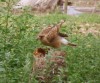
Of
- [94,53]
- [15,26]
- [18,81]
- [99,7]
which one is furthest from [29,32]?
[99,7]

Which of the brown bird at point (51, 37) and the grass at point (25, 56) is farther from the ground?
the brown bird at point (51, 37)

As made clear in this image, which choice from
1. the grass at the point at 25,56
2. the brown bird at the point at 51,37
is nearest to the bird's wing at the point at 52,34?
the brown bird at the point at 51,37

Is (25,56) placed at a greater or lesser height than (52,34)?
lesser

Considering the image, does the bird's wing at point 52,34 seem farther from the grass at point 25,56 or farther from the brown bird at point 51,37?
the grass at point 25,56

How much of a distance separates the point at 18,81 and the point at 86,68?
1.02 meters

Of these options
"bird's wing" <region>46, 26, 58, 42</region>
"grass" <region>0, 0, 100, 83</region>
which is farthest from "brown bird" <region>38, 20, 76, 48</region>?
"grass" <region>0, 0, 100, 83</region>

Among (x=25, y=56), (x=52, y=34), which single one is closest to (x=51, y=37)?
(x=52, y=34)

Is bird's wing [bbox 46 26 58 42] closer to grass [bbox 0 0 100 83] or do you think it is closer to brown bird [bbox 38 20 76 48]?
brown bird [bbox 38 20 76 48]

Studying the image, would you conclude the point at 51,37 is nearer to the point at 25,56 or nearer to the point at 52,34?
the point at 52,34

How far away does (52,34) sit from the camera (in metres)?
4.38

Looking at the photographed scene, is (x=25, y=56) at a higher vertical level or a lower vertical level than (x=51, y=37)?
lower

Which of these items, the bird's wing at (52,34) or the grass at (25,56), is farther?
the bird's wing at (52,34)

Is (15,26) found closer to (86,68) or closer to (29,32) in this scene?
(29,32)

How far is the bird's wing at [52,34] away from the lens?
431 cm
